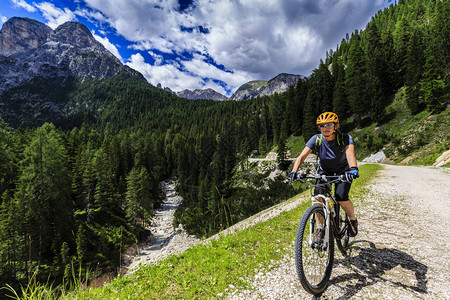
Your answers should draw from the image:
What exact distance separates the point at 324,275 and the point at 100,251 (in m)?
37.7

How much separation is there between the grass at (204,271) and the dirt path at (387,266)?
1.14 ft

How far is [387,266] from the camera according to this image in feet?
14.3

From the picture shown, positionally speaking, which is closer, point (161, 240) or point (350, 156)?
point (350, 156)

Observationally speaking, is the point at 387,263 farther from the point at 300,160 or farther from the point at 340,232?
the point at 300,160

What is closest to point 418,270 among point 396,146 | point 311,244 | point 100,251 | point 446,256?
point 446,256

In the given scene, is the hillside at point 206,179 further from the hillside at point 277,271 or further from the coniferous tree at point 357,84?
the coniferous tree at point 357,84

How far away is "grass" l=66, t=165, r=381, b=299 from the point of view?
364 centimetres

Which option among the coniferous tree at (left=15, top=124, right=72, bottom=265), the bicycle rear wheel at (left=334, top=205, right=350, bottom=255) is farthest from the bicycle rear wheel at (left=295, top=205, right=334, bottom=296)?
the coniferous tree at (left=15, top=124, right=72, bottom=265)

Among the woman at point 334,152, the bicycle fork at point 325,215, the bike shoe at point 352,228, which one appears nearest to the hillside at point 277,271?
the bike shoe at point 352,228

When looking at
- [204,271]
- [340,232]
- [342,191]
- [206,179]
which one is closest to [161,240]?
[206,179]

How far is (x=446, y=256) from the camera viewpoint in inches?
191

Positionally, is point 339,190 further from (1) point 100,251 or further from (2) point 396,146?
(2) point 396,146

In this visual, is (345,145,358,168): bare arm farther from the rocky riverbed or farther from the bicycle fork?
the rocky riverbed

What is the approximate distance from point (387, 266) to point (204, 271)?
4265mm
